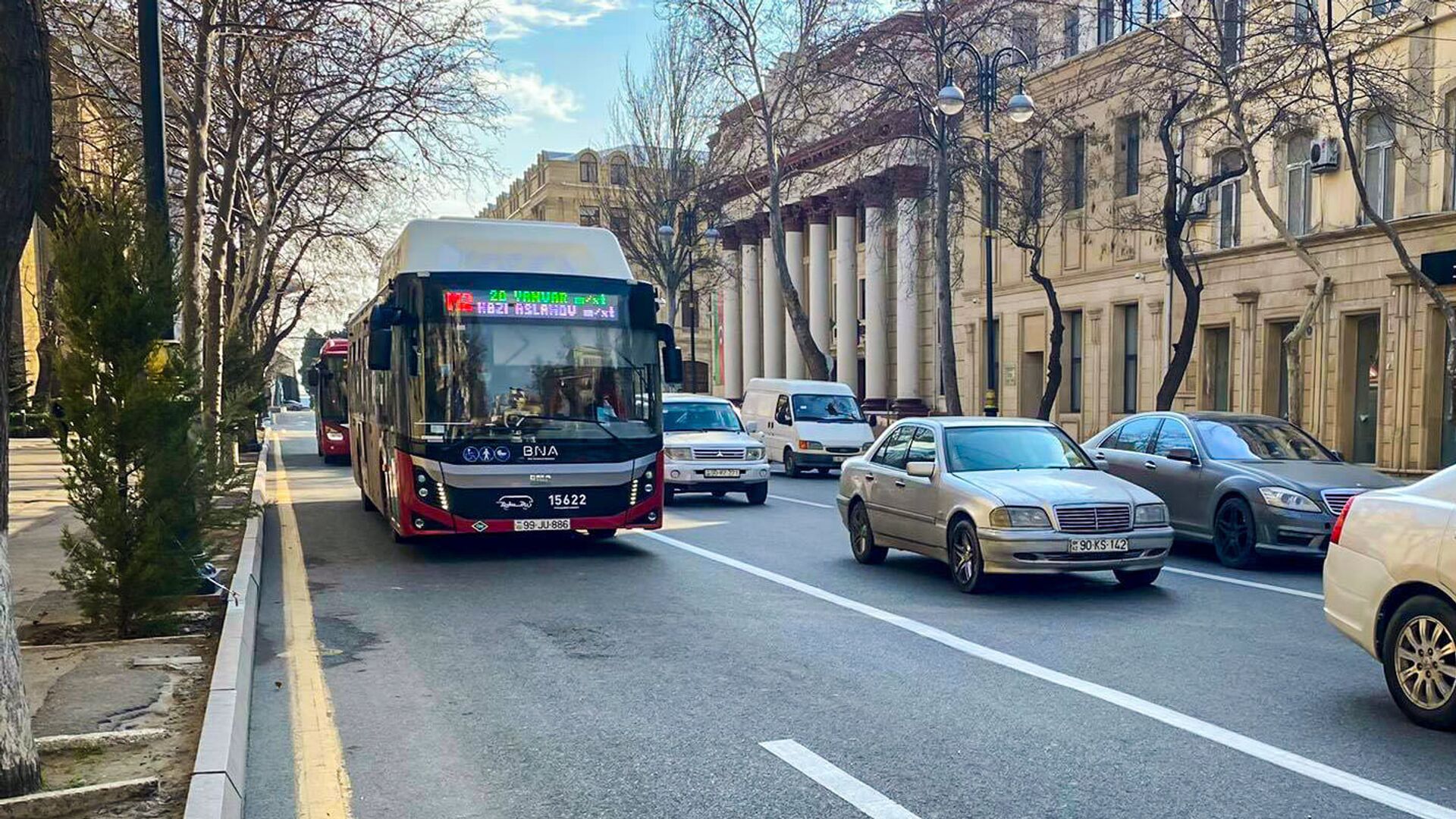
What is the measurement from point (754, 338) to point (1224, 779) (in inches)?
2121

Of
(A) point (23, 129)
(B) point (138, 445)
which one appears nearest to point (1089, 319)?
(B) point (138, 445)

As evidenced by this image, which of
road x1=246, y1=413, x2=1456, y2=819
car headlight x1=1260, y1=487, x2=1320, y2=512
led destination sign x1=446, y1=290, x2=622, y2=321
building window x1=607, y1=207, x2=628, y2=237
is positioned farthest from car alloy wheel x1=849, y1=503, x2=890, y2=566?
building window x1=607, y1=207, x2=628, y2=237

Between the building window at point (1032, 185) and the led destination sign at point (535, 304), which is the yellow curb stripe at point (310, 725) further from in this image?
the building window at point (1032, 185)

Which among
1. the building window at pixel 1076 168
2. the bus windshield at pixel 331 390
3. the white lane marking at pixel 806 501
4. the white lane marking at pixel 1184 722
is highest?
the building window at pixel 1076 168

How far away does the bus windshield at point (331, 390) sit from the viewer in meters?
29.2

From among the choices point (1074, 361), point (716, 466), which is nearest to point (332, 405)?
point (716, 466)

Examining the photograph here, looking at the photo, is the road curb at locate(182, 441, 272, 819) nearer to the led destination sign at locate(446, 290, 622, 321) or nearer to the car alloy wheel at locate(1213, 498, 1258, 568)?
the led destination sign at locate(446, 290, 622, 321)

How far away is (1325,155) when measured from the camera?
76.4 feet

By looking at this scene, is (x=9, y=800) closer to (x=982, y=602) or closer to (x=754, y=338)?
(x=982, y=602)

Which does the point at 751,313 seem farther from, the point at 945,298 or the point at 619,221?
the point at 945,298

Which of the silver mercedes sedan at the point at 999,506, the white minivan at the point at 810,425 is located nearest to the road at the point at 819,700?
the silver mercedes sedan at the point at 999,506

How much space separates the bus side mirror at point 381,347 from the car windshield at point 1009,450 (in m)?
5.32

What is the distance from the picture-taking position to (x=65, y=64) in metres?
16.7

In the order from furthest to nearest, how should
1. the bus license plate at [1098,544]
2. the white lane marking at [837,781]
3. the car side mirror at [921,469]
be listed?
1. the car side mirror at [921,469]
2. the bus license plate at [1098,544]
3. the white lane marking at [837,781]
